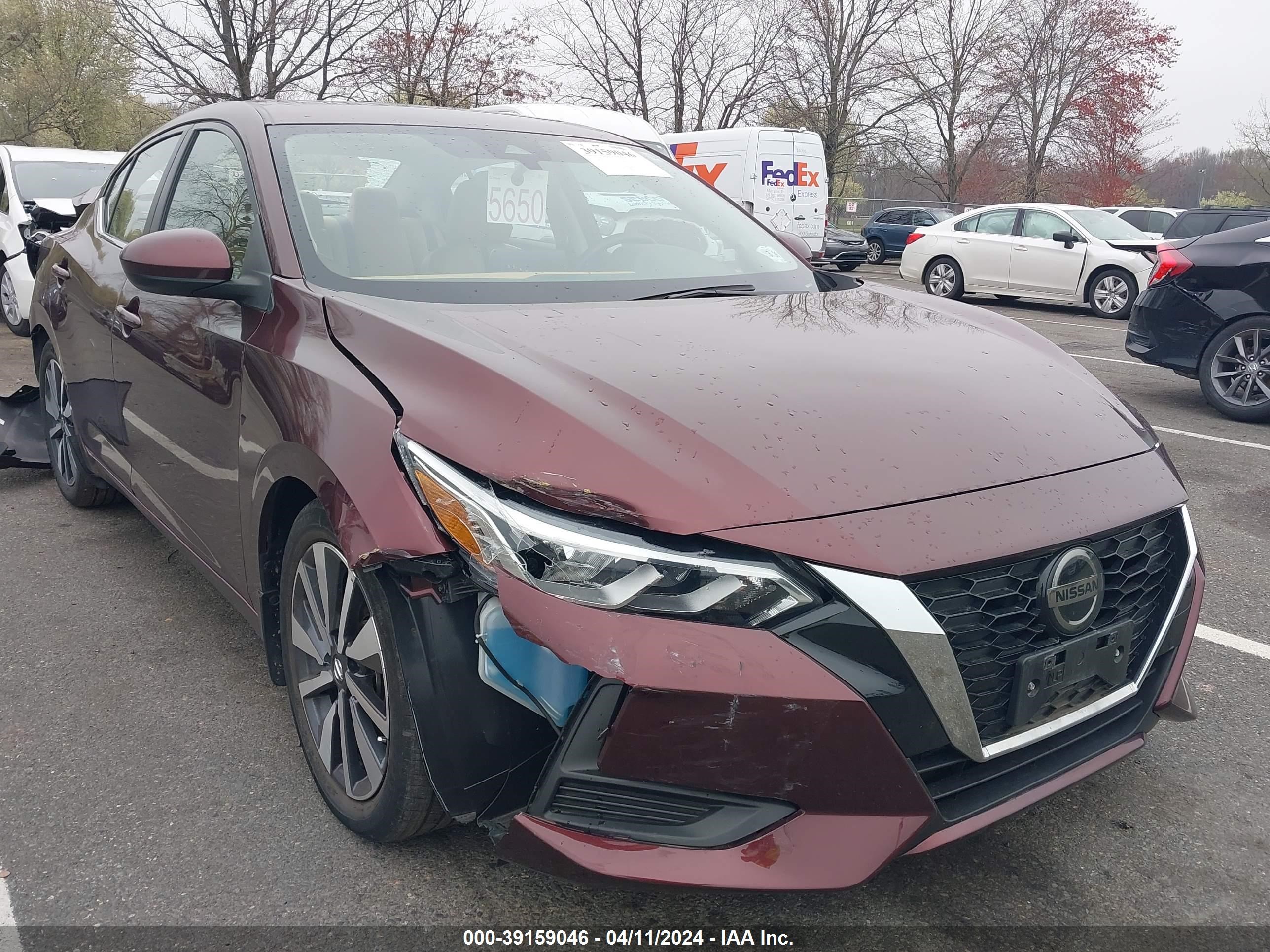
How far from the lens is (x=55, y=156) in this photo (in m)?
9.55

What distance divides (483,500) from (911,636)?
0.74 metres

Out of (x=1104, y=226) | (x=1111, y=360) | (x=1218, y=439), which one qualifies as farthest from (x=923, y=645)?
(x=1104, y=226)

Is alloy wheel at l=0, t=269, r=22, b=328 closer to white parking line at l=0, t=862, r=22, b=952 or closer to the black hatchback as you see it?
white parking line at l=0, t=862, r=22, b=952

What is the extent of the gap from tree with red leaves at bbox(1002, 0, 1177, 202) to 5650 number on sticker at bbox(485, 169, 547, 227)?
35.7m

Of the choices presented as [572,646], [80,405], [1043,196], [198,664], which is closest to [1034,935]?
[572,646]

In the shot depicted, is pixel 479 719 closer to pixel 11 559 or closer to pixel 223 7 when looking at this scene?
pixel 11 559

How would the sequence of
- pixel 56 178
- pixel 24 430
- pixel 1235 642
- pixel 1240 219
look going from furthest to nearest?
pixel 1240 219 < pixel 56 178 < pixel 24 430 < pixel 1235 642

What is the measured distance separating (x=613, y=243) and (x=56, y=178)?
8361mm

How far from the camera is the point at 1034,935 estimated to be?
1.96 meters

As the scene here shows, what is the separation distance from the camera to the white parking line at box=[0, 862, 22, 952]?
192cm

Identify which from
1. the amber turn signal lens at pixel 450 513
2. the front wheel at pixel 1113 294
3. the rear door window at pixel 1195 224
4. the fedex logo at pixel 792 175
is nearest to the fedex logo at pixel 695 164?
the fedex logo at pixel 792 175

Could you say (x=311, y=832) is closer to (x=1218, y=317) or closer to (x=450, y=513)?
(x=450, y=513)

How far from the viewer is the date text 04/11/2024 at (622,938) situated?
1.94 metres

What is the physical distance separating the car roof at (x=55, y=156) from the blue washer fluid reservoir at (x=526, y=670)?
369 inches
